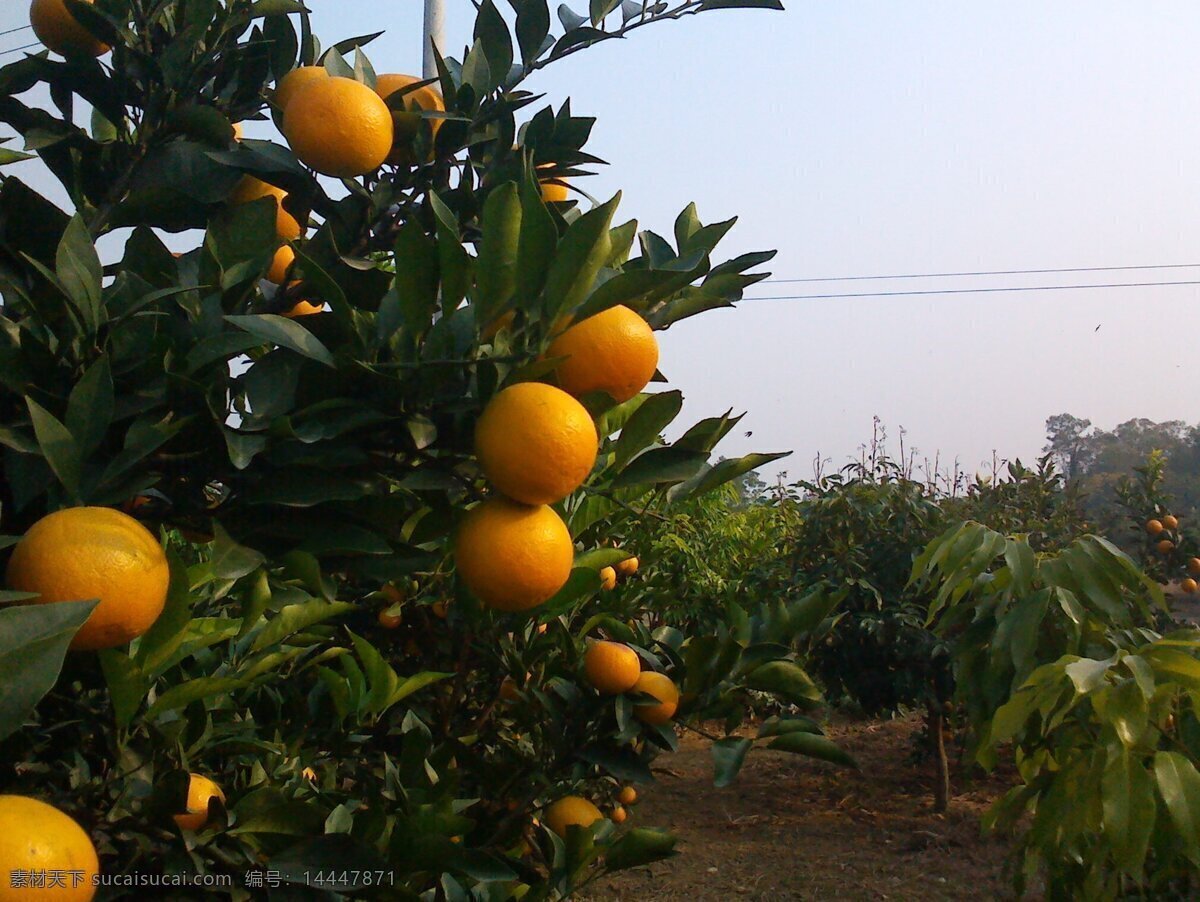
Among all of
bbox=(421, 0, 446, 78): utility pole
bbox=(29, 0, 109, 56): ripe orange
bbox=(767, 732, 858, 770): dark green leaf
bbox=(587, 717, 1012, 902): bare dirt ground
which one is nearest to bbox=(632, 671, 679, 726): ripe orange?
bbox=(767, 732, 858, 770): dark green leaf

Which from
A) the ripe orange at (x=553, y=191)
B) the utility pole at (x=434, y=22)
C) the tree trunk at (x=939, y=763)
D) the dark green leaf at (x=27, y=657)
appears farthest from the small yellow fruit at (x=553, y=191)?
the tree trunk at (x=939, y=763)

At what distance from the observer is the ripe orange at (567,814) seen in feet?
4.51

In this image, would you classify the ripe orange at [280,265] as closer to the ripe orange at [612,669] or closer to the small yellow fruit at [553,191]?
the small yellow fruit at [553,191]

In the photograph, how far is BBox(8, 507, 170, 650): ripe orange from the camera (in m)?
0.66

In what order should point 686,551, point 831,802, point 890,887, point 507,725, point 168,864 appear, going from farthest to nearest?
point 686,551 < point 831,802 < point 890,887 < point 507,725 < point 168,864

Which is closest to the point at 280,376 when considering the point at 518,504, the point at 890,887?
the point at 518,504

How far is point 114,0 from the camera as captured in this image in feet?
3.03

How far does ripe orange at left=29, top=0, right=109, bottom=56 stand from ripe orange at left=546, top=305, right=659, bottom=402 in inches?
23.8

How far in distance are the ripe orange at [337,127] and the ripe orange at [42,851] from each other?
576 mm

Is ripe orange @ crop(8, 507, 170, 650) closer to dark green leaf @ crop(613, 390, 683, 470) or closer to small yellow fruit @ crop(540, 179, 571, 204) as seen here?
dark green leaf @ crop(613, 390, 683, 470)

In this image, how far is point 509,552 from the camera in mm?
787

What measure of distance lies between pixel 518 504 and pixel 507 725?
1.54 m

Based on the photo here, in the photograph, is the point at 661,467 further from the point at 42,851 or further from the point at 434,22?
the point at 434,22

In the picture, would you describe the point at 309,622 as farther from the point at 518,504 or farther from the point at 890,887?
the point at 890,887
